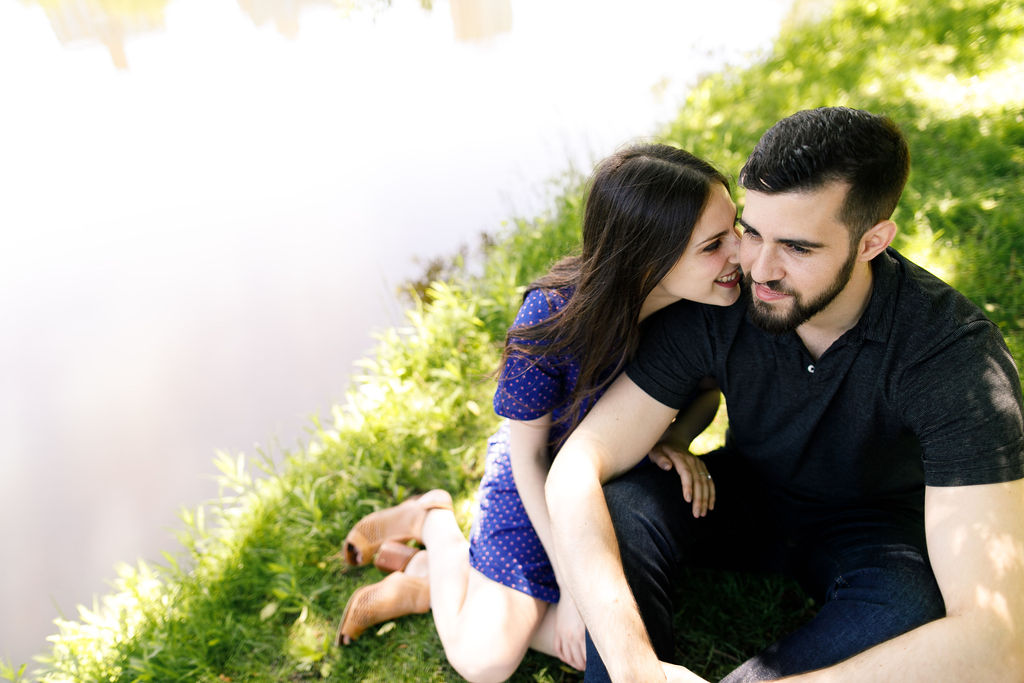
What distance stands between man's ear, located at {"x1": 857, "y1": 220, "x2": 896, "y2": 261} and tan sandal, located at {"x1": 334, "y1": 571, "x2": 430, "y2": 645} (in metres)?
1.81

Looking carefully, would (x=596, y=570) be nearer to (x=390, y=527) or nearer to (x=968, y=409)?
(x=968, y=409)

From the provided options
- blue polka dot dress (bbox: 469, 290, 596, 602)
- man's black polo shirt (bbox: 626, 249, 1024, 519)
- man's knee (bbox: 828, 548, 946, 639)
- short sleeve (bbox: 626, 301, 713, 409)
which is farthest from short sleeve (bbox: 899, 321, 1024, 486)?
blue polka dot dress (bbox: 469, 290, 596, 602)

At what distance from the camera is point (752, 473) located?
2262 mm

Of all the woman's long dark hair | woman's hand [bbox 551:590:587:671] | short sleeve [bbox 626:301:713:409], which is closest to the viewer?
the woman's long dark hair

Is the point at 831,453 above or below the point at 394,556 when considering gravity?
above

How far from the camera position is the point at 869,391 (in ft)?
6.03

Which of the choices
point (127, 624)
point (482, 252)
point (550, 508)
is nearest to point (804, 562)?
point (550, 508)

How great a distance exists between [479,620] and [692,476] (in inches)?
32.0

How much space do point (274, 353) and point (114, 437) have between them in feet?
3.16

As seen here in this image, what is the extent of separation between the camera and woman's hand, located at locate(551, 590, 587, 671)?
2172 mm

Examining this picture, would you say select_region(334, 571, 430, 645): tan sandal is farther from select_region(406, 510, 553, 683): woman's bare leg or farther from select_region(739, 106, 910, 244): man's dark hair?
select_region(739, 106, 910, 244): man's dark hair

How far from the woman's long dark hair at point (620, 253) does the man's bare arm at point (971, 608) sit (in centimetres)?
89

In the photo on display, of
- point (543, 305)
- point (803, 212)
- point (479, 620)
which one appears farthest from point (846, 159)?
point (479, 620)

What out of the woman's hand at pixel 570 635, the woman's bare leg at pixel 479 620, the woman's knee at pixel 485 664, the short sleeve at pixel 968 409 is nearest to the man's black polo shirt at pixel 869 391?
the short sleeve at pixel 968 409
